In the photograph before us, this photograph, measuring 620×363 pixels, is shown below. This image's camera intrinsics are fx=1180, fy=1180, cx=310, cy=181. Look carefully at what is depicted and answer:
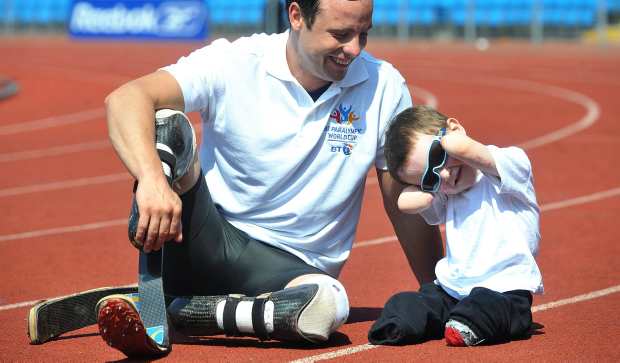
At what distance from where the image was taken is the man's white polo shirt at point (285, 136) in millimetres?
4609

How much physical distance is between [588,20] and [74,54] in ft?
40.4

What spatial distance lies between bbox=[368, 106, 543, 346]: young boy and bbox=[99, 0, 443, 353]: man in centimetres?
31

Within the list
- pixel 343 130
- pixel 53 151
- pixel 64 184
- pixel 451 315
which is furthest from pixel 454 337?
pixel 53 151

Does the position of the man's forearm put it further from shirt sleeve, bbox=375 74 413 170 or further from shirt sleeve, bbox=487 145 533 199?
shirt sleeve, bbox=487 145 533 199

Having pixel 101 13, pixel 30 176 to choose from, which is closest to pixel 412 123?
pixel 30 176

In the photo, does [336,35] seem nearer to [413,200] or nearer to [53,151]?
[413,200]

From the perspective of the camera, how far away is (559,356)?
4223 mm

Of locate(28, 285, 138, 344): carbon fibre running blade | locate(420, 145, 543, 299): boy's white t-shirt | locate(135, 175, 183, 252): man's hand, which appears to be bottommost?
locate(28, 285, 138, 344): carbon fibre running blade

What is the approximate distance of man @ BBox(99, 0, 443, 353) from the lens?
4.43m

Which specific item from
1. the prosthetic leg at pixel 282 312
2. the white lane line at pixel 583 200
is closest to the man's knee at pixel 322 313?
the prosthetic leg at pixel 282 312

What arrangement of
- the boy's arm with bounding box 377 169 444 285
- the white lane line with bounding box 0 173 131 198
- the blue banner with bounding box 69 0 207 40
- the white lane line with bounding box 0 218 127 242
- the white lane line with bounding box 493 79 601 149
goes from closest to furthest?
1. the boy's arm with bounding box 377 169 444 285
2. the white lane line with bounding box 0 218 127 242
3. the white lane line with bounding box 0 173 131 198
4. the white lane line with bounding box 493 79 601 149
5. the blue banner with bounding box 69 0 207 40

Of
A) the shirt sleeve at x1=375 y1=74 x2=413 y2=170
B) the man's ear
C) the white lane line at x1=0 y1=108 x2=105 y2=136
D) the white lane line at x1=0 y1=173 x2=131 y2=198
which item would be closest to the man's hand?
the man's ear

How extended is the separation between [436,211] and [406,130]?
38cm

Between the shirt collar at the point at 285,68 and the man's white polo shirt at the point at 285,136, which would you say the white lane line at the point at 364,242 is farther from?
the shirt collar at the point at 285,68
